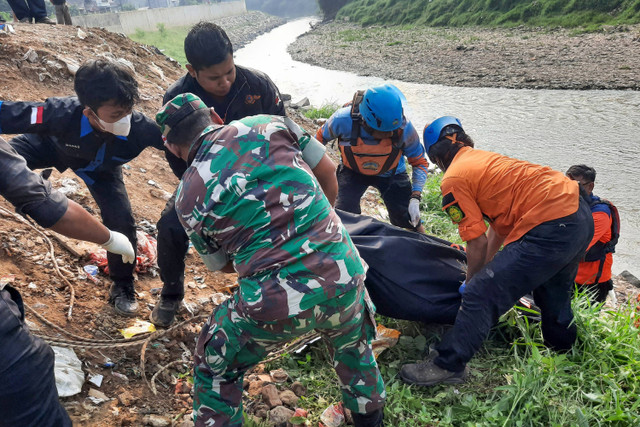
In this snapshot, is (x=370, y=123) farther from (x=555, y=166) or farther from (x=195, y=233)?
(x=555, y=166)

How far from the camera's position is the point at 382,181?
4352 millimetres

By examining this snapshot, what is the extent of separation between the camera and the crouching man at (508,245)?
2.58m

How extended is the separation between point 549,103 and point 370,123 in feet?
26.3

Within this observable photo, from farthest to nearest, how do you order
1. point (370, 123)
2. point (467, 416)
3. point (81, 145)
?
point (370, 123) < point (81, 145) < point (467, 416)

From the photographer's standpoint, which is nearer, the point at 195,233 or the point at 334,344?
the point at 195,233

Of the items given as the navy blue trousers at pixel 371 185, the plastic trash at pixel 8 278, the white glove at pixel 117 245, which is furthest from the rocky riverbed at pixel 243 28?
the white glove at pixel 117 245

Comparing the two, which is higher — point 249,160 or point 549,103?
point 249,160

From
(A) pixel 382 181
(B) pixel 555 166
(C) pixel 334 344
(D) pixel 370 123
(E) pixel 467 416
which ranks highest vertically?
(D) pixel 370 123

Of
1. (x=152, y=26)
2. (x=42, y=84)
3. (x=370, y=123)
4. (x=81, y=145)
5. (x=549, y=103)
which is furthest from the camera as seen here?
(x=152, y=26)

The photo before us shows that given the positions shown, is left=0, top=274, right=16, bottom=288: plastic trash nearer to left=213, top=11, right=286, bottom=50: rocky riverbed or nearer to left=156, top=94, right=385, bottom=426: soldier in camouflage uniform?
left=156, top=94, right=385, bottom=426: soldier in camouflage uniform

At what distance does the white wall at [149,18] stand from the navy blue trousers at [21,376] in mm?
16171

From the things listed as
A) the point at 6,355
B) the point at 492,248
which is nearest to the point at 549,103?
the point at 492,248

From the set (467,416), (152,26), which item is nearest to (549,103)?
(467,416)

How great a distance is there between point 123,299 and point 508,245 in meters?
2.25
